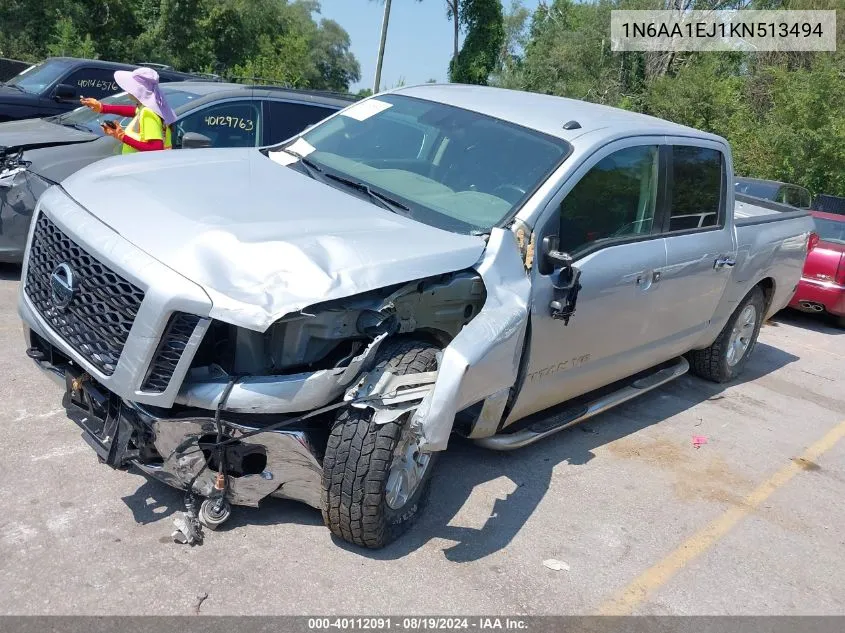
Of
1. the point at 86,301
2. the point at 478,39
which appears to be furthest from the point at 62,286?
the point at 478,39

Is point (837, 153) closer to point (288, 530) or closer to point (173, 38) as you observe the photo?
point (288, 530)

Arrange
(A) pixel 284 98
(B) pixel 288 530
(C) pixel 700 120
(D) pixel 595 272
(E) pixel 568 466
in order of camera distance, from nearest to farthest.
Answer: (B) pixel 288 530, (D) pixel 595 272, (E) pixel 568 466, (A) pixel 284 98, (C) pixel 700 120

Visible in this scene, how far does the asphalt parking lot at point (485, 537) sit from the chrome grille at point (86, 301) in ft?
2.46

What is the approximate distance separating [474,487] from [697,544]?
1.17 metres

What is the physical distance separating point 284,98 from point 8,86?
526 centimetres

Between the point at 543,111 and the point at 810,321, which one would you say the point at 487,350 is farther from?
the point at 810,321

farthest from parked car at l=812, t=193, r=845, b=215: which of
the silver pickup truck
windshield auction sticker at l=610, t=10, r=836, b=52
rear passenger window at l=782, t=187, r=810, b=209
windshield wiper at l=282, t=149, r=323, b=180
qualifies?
windshield auction sticker at l=610, t=10, r=836, b=52

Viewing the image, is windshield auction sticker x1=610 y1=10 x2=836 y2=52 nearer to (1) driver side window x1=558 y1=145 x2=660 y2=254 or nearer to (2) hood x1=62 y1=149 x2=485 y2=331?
(1) driver side window x1=558 y1=145 x2=660 y2=254

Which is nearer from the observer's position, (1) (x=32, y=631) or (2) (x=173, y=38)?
(1) (x=32, y=631)

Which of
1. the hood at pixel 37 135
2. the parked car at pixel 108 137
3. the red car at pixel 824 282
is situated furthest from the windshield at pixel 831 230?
the hood at pixel 37 135

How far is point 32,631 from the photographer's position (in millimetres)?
2807

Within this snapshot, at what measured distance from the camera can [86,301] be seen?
3375 millimetres

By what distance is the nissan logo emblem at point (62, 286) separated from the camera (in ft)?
11.3

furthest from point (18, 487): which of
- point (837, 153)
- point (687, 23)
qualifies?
point (687, 23)
